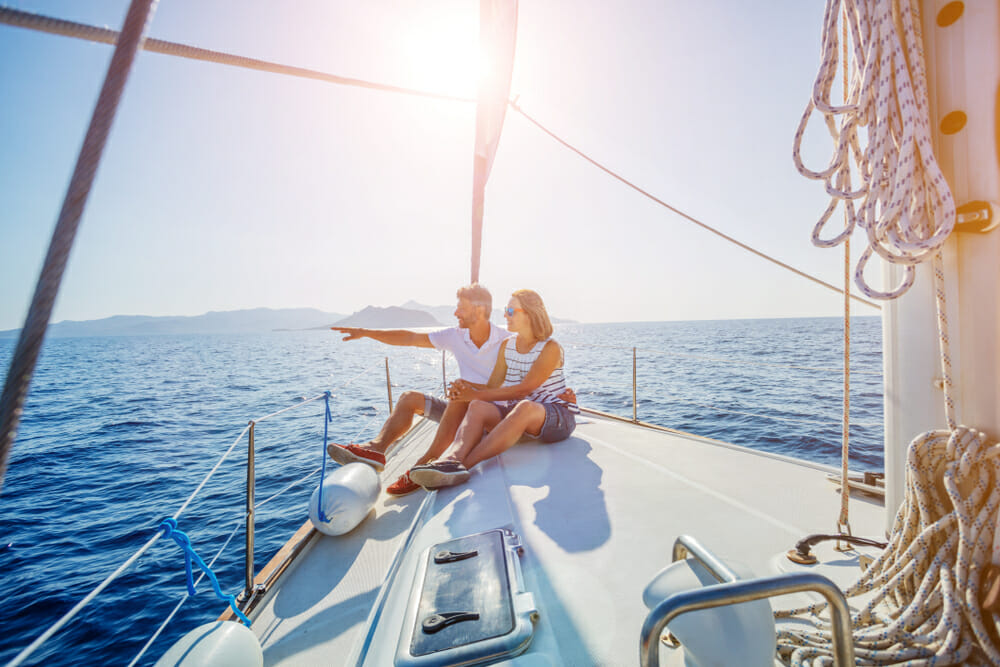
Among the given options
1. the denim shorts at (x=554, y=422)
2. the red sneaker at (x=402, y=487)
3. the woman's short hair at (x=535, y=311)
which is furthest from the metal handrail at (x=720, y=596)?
the woman's short hair at (x=535, y=311)

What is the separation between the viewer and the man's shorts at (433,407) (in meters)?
2.45

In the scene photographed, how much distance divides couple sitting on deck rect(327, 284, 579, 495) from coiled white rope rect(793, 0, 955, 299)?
1457 millimetres

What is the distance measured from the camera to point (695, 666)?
0.72 m

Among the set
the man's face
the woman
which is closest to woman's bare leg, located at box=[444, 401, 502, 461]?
the woman

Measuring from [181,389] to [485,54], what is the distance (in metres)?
13.3

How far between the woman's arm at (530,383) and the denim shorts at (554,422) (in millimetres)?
64

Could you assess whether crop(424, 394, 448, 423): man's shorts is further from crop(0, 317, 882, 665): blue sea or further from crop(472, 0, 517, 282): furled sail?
crop(472, 0, 517, 282): furled sail

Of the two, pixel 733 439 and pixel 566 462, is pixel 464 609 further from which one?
pixel 733 439

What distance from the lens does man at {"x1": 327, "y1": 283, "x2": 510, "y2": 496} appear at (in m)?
2.15

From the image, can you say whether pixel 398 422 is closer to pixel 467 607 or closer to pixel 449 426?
pixel 449 426

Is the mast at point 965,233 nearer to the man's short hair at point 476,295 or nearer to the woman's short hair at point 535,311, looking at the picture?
the woman's short hair at point 535,311

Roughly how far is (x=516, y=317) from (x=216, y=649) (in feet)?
5.72

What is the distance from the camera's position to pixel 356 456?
1.98 metres

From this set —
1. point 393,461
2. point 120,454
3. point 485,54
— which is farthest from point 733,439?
point 120,454
